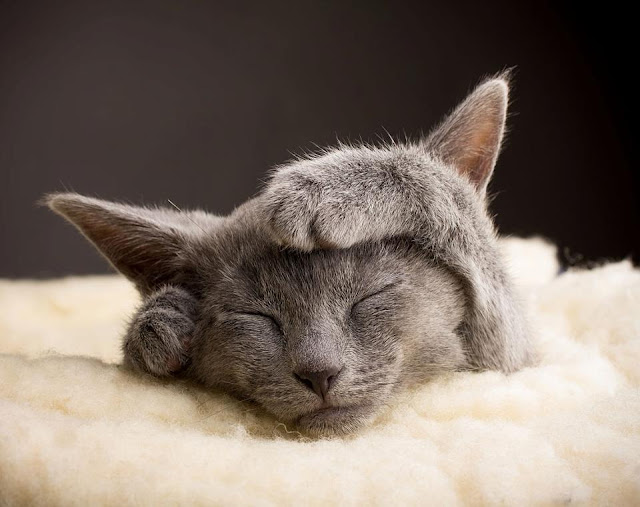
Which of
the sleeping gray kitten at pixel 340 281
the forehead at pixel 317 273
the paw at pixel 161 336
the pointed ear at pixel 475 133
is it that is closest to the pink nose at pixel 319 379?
the sleeping gray kitten at pixel 340 281

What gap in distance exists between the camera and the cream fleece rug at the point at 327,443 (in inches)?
32.4

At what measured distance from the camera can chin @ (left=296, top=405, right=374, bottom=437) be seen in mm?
1073

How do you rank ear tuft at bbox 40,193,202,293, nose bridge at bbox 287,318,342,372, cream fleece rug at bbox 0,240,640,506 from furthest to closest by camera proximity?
ear tuft at bbox 40,193,202,293
nose bridge at bbox 287,318,342,372
cream fleece rug at bbox 0,240,640,506

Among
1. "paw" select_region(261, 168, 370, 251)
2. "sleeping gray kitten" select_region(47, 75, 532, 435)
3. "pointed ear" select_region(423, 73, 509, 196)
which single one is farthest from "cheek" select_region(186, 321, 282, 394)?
"pointed ear" select_region(423, 73, 509, 196)

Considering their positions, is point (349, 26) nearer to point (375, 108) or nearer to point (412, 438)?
point (375, 108)

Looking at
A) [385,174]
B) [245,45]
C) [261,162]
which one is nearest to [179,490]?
[385,174]

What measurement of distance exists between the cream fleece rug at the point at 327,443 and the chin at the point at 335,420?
0.8 inches

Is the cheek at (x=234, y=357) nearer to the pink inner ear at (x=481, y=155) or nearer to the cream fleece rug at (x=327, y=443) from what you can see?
the cream fleece rug at (x=327, y=443)

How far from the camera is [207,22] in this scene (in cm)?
266

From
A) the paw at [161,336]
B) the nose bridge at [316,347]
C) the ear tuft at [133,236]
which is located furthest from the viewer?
the ear tuft at [133,236]

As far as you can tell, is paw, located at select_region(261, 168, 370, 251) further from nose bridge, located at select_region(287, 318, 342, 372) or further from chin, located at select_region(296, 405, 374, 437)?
chin, located at select_region(296, 405, 374, 437)

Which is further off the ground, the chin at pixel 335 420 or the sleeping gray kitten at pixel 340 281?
the sleeping gray kitten at pixel 340 281

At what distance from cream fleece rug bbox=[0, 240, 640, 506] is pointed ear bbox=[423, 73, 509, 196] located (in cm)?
38

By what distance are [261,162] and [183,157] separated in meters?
0.31
